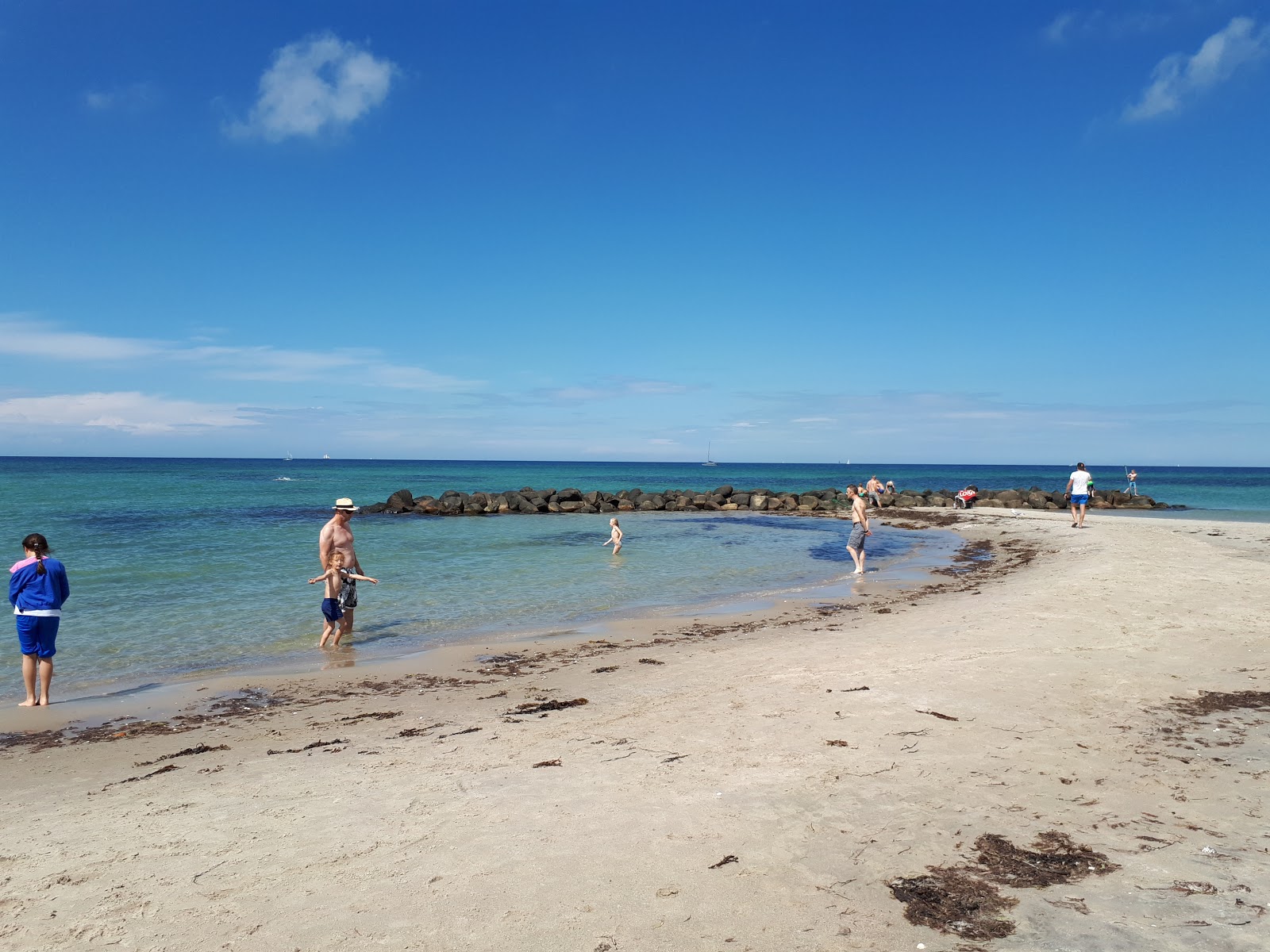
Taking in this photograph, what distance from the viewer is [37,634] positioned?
7.40m

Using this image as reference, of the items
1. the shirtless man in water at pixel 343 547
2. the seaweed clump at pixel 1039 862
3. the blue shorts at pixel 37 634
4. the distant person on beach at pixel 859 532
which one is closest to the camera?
the seaweed clump at pixel 1039 862

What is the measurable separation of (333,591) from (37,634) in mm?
3319

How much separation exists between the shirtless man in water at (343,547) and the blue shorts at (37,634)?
10.3ft

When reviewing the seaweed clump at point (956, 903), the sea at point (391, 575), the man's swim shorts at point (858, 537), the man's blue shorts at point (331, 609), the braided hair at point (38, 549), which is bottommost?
the sea at point (391, 575)

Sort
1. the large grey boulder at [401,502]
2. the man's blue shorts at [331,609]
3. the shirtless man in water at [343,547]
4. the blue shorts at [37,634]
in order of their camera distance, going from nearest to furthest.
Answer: the blue shorts at [37,634] → the man's blue shorts at [331,609] → the shirtless man in water at [343,547] → the large grey boulder at [401,502]

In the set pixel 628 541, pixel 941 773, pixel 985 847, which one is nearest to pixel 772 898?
pixel 985 847

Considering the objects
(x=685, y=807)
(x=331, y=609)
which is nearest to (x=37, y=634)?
(x=331, y=609)

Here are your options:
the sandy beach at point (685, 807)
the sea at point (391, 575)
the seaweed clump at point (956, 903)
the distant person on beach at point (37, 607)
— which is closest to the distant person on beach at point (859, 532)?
the sea at point (391, 575)

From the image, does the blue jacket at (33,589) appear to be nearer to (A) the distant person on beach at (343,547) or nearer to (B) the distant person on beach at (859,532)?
(A) the distant person on beach at (343,547)

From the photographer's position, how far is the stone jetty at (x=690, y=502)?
40.0 meters

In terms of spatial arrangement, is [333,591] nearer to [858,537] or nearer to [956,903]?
[956,903]

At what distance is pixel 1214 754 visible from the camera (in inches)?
206

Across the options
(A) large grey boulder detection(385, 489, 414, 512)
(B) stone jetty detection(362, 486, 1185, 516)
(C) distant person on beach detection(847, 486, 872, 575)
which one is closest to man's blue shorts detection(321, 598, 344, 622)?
(C) distant person on beach detection(847, 486, 872, 575)

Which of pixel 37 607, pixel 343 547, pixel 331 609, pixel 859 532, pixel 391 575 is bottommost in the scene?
pixel 391 575
